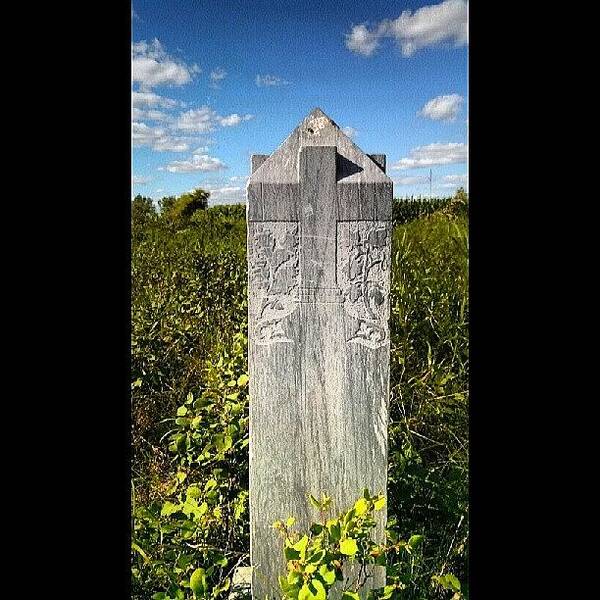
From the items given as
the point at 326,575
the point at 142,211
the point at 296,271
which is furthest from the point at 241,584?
the point at 142,211

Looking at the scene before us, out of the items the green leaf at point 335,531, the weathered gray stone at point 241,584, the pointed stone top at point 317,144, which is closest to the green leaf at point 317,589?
the green leaf at point 335,531

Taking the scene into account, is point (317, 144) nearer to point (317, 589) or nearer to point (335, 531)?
point (335, 531)

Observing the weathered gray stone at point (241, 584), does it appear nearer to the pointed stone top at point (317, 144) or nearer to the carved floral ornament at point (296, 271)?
the carved floral ornament at point (296, 271)

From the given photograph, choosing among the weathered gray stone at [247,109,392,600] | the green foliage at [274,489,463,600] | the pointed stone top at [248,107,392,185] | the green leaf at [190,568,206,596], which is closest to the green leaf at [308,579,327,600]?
the green foliage at [274,489,463,600]

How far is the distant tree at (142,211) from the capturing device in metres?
3.89

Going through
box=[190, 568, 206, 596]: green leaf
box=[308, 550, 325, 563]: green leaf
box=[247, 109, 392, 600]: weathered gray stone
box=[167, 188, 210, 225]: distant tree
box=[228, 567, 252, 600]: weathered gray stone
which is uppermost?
box=[167, 188, 210, 225]: distant tree

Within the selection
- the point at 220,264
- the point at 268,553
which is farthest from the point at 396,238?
the point at 268,553

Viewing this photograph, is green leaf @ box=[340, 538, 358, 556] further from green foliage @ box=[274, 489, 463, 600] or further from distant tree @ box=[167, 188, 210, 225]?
distant tree @ box=[167, 188, 210, 225]

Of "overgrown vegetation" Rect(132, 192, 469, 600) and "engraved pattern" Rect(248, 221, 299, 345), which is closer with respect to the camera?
"engraved pattern" Rect(248, 221, 299, 345)

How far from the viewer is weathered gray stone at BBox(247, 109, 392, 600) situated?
6.66 feet

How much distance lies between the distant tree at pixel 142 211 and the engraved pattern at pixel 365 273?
211cm

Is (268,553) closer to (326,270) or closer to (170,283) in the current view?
(326,270)
